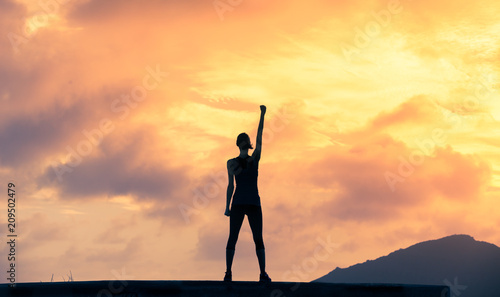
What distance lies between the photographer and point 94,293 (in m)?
11.4

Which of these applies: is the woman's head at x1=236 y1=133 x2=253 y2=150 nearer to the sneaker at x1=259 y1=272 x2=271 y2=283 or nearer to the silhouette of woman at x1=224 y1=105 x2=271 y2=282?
the silhouette of woman at x1=224 y1=105 x2=271 y2=282

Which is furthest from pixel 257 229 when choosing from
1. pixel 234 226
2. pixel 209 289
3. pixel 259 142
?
pixel 259 142

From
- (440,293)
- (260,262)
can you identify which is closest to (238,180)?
(260,262)

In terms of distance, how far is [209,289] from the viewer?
11.5 meters

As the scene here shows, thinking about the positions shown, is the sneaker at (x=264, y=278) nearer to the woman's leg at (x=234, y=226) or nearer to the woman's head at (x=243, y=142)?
the woman's leg at (x=234, y=226)

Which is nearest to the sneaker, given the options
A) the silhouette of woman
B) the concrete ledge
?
the silhouette of woman

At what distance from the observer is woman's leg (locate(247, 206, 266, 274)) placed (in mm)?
12414

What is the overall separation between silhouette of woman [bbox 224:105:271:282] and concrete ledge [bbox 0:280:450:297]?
85cm

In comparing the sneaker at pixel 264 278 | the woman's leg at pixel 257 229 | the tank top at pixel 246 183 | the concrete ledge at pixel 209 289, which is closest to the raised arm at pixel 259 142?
the tank top at pixel 246 183

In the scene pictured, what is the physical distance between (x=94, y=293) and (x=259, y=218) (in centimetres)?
355

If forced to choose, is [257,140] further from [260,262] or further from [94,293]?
[94,293]

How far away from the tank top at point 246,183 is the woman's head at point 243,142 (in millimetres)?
273

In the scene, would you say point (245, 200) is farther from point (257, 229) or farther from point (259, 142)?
point (259, 142)

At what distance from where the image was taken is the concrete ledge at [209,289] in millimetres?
11383
